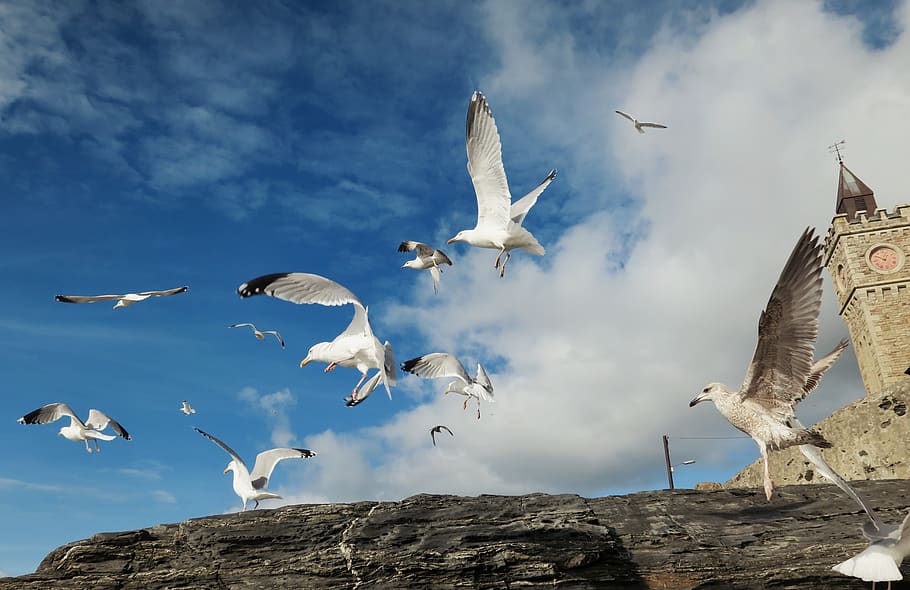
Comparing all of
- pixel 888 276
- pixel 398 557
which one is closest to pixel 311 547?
pixel 398 557

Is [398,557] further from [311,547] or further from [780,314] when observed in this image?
[780,314]

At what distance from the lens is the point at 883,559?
7.75m

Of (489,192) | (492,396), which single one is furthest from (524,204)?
(492,396)

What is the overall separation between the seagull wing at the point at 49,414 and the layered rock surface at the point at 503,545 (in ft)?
19.1

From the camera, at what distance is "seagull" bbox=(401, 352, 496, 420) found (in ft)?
43.3

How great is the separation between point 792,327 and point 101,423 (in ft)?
51.0

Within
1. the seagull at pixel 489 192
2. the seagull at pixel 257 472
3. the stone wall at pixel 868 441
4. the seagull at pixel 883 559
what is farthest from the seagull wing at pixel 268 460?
the stone wall at pixel 868 441

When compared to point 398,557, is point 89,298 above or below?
above

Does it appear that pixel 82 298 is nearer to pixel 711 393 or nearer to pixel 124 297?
pixel 124 297

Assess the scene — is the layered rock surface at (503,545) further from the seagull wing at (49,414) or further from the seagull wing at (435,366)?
the seagull wing at (49,414)

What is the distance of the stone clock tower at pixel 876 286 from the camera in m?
38.3

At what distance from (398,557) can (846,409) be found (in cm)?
1681

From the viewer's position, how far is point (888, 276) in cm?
3919

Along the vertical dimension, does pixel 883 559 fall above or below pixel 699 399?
below
